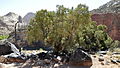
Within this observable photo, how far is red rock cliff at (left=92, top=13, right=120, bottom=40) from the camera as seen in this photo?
72.4m

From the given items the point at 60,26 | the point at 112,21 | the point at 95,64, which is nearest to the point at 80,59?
the point at 95,64

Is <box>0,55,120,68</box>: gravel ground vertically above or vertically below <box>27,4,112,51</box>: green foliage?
below

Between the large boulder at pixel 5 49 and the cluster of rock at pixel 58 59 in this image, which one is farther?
the large boulder at pixel 5 49

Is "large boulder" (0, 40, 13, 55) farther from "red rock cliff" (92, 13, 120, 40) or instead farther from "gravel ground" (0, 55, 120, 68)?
"red rock cliff" (92, 13, 120, 40)

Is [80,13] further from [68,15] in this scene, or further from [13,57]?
[13,57]

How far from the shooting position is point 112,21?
2923 inches

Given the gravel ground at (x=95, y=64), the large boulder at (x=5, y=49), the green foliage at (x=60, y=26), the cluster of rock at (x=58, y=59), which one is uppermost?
the green foliage at (x=60, y=26)

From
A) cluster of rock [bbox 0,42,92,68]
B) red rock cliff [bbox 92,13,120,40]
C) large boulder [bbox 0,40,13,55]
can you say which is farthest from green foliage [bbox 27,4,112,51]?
red rock cliff [bbox 92,13,120,40]

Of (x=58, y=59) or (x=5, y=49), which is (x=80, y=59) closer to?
(x=58, y=59)

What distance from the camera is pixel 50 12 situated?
782 inches

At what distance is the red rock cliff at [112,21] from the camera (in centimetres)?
7238

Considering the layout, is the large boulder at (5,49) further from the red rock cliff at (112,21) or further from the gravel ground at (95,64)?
the red rock cliff at (112,21)

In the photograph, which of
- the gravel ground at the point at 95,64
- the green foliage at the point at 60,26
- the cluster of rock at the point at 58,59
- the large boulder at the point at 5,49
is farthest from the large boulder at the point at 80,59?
the large boulder at the point at 5,49

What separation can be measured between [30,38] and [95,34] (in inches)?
351
